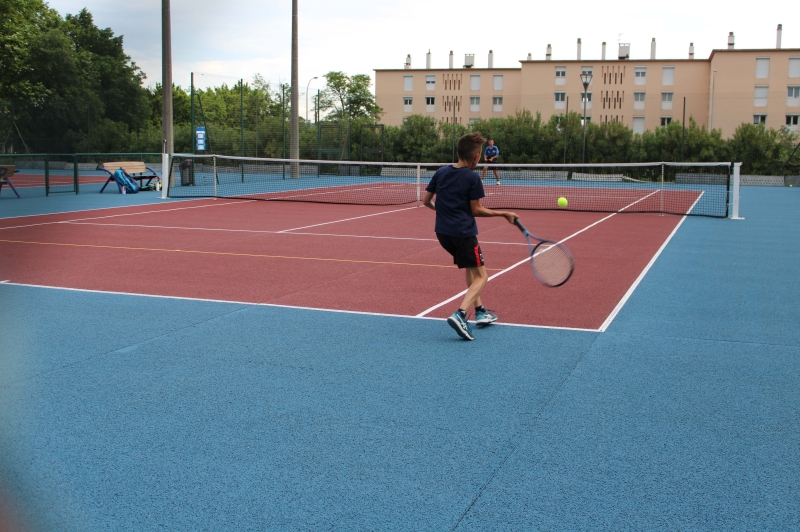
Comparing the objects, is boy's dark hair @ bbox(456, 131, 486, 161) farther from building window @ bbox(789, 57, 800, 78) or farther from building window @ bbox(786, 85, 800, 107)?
building window @ bbox(789, 57, 800, 78)

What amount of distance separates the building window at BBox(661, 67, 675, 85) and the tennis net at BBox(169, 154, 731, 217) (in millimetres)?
29926

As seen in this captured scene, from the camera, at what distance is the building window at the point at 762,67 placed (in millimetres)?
62891

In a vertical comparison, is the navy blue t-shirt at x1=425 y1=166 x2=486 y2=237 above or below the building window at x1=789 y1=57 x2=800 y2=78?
below

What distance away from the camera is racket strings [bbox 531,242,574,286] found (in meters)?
6.67

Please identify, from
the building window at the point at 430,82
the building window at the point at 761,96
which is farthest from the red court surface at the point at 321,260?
the building window at the point at 430,82

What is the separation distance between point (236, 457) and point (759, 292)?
6.64 metres

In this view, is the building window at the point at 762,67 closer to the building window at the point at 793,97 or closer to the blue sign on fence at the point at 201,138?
the building window at the point at 793,97

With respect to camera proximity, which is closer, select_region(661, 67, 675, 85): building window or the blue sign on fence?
the blue sign on fence

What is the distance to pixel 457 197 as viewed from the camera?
628cm

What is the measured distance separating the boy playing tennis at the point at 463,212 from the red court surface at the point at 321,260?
0.87m

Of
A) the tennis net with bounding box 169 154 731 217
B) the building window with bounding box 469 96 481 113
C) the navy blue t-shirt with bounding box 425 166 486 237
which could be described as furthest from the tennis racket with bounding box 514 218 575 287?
the building window with bounding box 469 96 481 113

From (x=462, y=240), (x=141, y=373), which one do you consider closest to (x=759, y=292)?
(x=462, y=240)

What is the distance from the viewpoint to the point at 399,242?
41.3ft

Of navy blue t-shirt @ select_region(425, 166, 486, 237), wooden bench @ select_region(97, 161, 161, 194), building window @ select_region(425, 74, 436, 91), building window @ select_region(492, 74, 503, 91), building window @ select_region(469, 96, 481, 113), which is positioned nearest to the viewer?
navy blue t-shirt @ select_region(425, 166, 486, 237)
